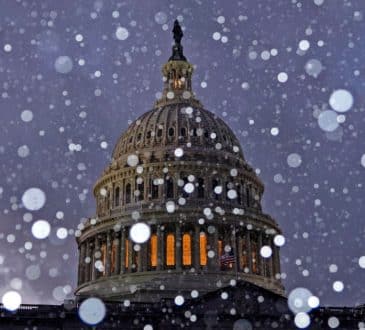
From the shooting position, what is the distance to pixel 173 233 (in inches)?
2689

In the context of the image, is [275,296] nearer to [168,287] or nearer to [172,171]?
[168,287]

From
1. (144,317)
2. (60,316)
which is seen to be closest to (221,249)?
(144,317)

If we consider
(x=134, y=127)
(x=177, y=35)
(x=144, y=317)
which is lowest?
(x=144, y=317)

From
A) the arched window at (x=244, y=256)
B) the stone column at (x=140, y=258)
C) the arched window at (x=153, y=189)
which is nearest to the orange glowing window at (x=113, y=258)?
the stone column at (x=140, y=258)

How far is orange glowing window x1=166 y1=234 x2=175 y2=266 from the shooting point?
6644 cm

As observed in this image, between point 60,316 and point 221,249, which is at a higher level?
point 221,249

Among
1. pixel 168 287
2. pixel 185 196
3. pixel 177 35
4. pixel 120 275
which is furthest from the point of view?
pixel 177 35

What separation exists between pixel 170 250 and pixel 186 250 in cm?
186

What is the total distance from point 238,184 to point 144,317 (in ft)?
99.4

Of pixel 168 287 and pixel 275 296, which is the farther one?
pixel 168 287

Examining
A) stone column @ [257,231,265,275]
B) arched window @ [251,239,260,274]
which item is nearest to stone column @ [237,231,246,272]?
arched window @ [251,239,260,274]

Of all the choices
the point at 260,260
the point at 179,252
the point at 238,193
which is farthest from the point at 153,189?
the point at 260,260

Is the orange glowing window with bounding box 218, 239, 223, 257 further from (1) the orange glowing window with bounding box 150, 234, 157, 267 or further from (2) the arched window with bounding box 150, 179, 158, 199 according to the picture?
Answer: (2) the arched window with bounding box 150, 179, 158, 199

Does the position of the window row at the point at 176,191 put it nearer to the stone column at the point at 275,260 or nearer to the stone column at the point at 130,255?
the stone column at the point at 130,255
